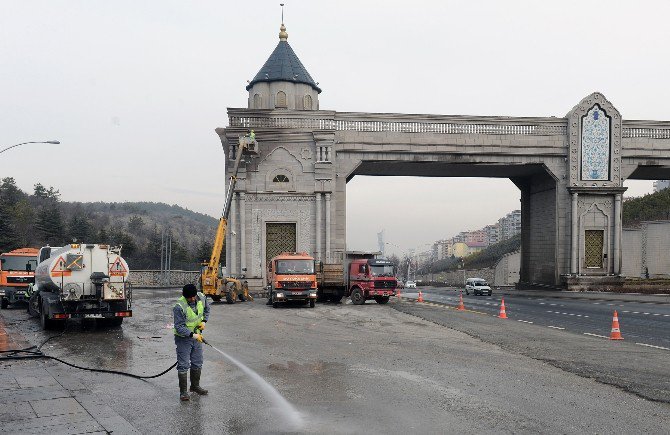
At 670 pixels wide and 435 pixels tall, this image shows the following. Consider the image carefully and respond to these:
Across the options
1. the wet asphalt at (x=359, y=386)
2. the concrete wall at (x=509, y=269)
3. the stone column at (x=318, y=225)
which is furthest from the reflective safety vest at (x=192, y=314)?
the concrete wall at (x=509, y=269)

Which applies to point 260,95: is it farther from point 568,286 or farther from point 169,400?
point 169,400

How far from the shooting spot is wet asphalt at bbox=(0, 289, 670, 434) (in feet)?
26.5

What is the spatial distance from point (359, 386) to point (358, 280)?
2179 cm

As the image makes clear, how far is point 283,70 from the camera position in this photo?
166ft

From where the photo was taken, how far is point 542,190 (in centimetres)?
4781

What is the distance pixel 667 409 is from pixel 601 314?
1930 cm

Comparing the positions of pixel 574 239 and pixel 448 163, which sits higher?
pixel 448 163

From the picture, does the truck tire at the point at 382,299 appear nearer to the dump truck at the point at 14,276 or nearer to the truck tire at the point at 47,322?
the truck tire at the point at 47,322

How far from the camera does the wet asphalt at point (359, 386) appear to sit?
8.07 metres

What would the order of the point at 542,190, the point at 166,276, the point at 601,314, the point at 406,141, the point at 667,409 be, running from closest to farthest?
the point at 667,409 < the point at 601,314 < the point at 406,141 < the point at 542,190 < the point at 166,276

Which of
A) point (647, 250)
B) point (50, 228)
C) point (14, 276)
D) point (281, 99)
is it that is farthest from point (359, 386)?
point (50, 228)

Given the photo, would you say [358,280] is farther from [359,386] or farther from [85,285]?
[359,386]

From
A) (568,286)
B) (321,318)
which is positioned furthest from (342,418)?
(568,286)

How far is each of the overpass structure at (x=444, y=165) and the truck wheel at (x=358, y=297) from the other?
9346mm
